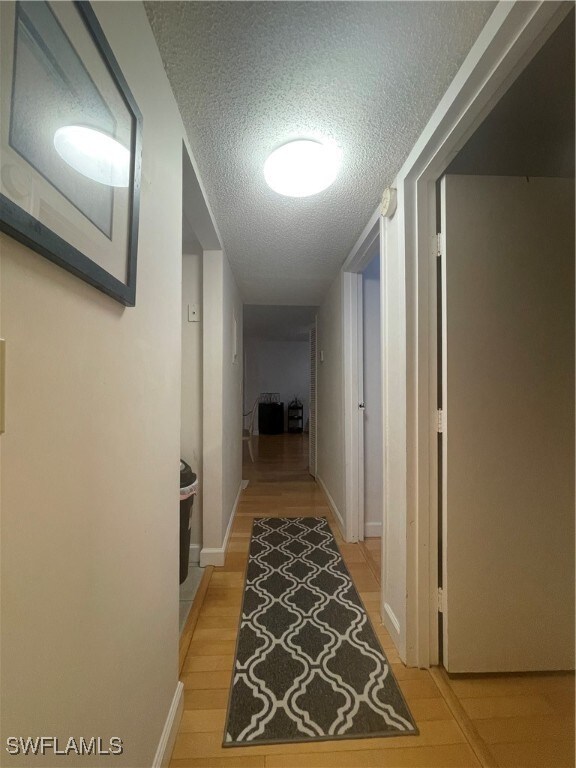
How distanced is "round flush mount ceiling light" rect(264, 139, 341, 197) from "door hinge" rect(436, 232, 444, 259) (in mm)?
530

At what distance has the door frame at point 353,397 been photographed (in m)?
2.25

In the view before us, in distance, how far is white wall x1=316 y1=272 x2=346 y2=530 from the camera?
2496 mm

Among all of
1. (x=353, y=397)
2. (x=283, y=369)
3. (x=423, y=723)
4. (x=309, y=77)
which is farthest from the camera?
(x=283, y=369)

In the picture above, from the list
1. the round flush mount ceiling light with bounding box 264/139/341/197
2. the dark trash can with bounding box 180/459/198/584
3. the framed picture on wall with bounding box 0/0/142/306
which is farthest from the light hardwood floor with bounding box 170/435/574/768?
the round flush mount ceiling light with bounding box 264/139/341/197

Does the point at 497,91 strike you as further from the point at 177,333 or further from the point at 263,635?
the point at 263,635

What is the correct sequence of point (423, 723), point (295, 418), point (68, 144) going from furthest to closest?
point (295, 418) < point (423, 723) < point (68, 144)

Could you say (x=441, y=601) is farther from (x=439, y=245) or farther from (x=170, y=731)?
(x=439, y=245)

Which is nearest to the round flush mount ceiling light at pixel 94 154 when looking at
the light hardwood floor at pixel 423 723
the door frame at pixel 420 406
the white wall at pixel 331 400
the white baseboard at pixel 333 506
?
the door frame at pixel 420 406

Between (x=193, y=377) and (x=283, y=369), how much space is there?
18.1 ft

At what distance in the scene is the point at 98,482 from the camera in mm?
592

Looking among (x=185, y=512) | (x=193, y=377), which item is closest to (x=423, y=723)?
(x=185, y=512)

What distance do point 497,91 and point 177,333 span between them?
123 cm

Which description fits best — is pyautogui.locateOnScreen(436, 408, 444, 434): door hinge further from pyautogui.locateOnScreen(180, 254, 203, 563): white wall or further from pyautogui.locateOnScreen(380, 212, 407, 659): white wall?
pyautogui.locateOnScreen(180, 254, 203, 563): white wall

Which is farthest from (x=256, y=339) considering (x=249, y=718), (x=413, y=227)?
(x=249, y=718)
